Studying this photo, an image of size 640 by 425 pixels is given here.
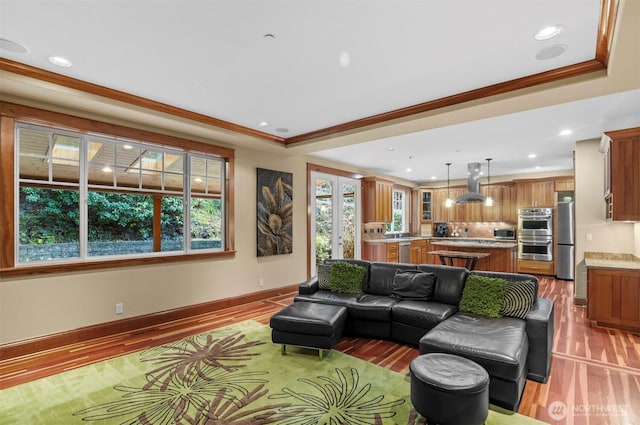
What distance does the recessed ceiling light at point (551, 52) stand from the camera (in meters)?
2.53

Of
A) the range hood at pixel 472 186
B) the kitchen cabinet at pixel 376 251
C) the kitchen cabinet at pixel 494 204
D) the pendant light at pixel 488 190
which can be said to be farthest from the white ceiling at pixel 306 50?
the kitchen cabinet at pixel 494 204

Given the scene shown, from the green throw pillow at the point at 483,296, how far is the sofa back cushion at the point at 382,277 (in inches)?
30.2

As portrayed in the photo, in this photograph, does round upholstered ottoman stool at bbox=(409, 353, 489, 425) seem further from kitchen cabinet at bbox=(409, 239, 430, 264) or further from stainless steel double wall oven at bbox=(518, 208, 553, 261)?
stainless steel double wall oven at bbox=(518, 208, 553, 261)

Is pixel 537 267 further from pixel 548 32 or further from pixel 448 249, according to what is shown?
pixel 548 32

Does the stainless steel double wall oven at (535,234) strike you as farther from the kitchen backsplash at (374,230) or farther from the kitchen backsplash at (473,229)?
the kitchen backsplash at (374,230)

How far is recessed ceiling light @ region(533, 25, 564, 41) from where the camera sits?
228 cm

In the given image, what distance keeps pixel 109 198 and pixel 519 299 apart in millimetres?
4832

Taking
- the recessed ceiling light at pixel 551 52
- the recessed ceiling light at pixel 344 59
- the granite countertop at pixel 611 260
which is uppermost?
the recessed ceiling light at pixel 344 59

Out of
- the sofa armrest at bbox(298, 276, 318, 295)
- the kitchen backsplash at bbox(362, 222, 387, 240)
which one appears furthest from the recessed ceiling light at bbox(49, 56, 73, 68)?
the kitchen backsplash at bbox(362, 222, 387, 240)

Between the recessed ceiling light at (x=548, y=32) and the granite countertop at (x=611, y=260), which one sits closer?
the recessed ceiling light at (x=548, y=32)

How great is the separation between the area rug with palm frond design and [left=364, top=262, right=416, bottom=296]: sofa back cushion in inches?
43.9

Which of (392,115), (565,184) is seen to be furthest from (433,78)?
(565,184)

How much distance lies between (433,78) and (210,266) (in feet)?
12.9

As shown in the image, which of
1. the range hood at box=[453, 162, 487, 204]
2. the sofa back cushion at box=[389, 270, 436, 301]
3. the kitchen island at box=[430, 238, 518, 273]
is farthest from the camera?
the range hood at box=[453, 162, 487, 204]
